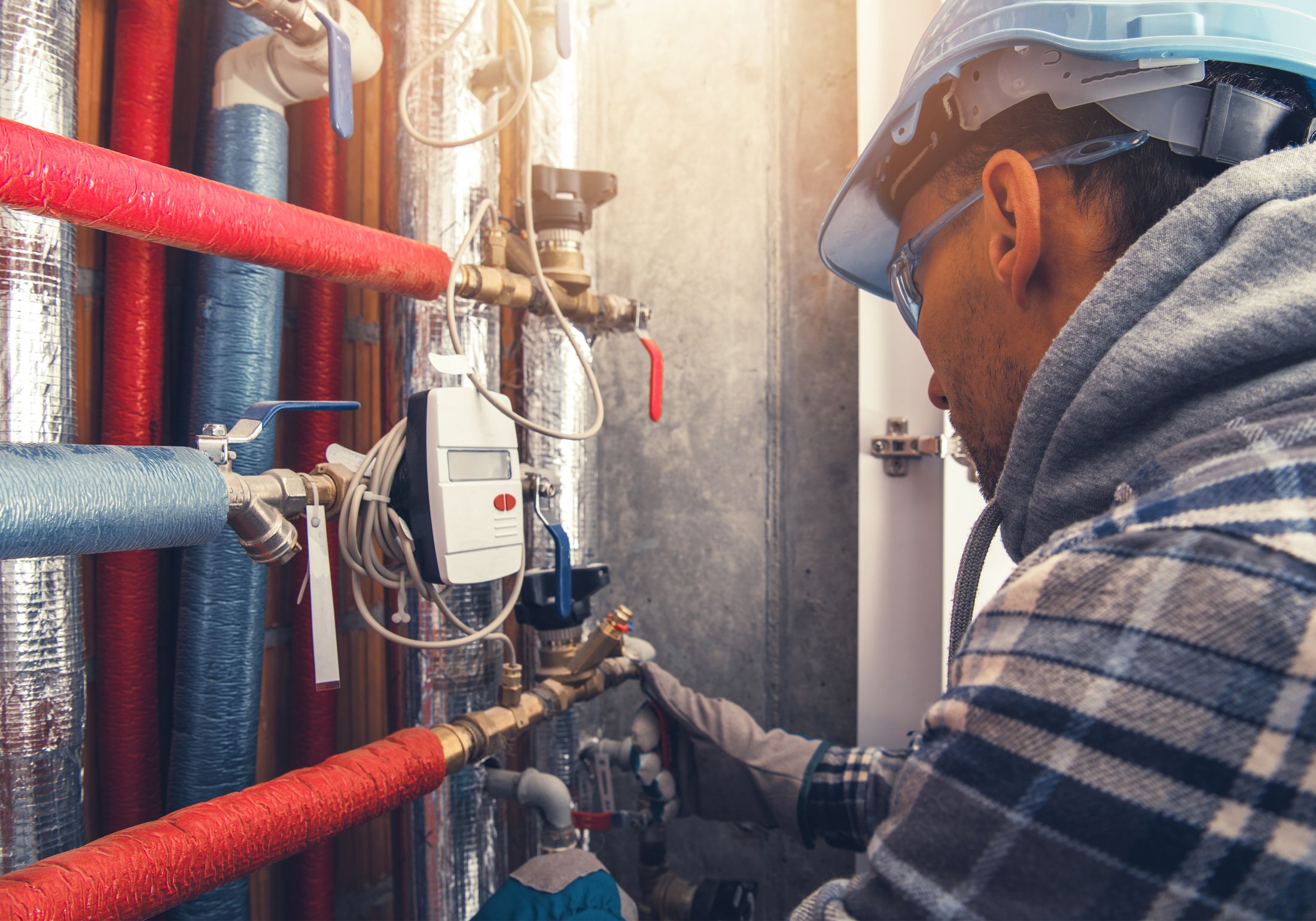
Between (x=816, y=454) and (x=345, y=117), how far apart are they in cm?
90

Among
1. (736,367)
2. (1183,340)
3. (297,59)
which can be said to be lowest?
(1183,340)

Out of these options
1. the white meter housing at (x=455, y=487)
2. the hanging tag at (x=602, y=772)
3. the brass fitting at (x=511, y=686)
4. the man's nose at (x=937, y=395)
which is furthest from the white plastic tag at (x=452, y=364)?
the hanging tag at (x=602, y=772)

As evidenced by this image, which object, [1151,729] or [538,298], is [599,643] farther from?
[1151,729]

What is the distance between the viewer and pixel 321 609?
67cm

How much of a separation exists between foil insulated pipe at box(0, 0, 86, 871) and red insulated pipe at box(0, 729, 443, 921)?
0.49 feet

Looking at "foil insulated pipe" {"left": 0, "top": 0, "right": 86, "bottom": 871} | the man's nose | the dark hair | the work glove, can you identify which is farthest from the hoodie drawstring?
"foil insulated pipe" {"left": 0, "top": 0, "right": 86, "bottom": 871}

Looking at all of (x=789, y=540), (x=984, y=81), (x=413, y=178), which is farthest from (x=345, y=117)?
(x=789, y=540)

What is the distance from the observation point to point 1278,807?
12.4 inches

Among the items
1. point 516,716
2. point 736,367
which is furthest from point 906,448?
point 516,716

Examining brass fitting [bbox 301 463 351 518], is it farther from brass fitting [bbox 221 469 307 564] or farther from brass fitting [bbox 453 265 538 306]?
brass fitting [bbox 453 265 538 306]

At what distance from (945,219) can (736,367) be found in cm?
70

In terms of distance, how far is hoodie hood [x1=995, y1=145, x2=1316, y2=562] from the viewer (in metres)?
0.43

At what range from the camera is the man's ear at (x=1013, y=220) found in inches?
23.1

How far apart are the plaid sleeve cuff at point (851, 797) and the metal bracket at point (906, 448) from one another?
44 cm
